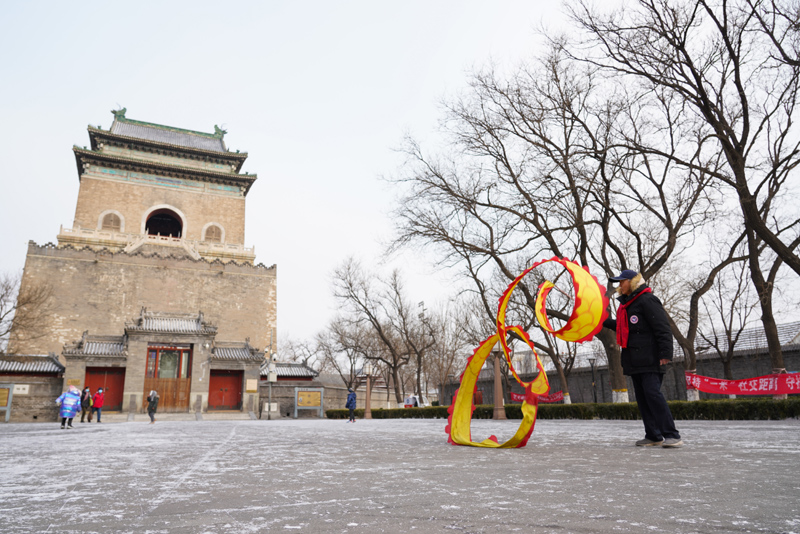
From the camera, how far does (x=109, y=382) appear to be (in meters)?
26.5

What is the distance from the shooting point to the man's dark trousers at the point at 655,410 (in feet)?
17.2

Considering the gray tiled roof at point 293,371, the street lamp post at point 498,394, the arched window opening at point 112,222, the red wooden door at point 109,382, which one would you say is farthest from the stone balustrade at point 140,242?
the street lamp post at point 498,394

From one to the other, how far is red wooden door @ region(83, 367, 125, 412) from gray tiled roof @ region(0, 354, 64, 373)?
181cm

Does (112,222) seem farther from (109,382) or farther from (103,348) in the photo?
(109,382)

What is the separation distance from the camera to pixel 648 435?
5449 millimetres

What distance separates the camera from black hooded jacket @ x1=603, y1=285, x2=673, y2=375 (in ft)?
17.3

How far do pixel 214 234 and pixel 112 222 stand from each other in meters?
6.81

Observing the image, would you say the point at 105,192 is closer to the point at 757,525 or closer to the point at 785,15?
the point at 785,15

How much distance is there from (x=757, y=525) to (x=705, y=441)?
180 inches

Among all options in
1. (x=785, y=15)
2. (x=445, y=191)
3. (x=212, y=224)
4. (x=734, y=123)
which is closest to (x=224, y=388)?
(x=212, y=224)

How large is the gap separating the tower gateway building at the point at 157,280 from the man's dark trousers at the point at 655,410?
25118 mm

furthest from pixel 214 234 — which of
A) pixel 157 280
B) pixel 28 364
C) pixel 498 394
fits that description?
pixel 498 394

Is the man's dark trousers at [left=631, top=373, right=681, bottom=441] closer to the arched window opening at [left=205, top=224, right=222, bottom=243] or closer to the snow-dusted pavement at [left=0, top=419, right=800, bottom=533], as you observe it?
the snow-dusted pavement at [left=0, top=419, right=800, bottom=533]

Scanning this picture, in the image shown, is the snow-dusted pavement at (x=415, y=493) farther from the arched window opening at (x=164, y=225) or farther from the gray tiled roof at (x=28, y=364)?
the arched window opening at (x=164, y=225)
